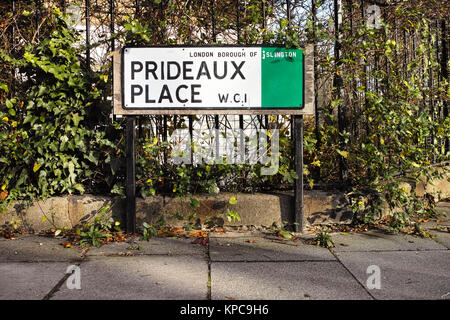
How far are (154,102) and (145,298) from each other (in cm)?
202

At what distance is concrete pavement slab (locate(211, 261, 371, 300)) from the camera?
2854 millimetres

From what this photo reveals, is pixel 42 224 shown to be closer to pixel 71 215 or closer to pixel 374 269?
pixel 71 215

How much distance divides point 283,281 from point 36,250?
2.15 metres

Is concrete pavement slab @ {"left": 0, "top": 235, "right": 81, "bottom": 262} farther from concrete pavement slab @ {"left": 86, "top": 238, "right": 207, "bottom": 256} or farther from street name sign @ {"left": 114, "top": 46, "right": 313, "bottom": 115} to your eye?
street name sign @ {"left": 114, "top": 46, "right": 313, "bottom": 115}

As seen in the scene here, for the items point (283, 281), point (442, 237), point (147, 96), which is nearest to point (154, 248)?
point (283, 281)

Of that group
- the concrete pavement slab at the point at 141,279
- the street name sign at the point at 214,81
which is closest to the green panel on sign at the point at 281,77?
the street name sign at the point at 214,81

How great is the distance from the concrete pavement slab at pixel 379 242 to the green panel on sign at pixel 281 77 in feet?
4.37

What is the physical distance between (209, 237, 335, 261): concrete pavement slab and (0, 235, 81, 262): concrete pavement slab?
3.88ft

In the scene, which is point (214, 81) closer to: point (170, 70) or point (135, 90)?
point (170, 70)

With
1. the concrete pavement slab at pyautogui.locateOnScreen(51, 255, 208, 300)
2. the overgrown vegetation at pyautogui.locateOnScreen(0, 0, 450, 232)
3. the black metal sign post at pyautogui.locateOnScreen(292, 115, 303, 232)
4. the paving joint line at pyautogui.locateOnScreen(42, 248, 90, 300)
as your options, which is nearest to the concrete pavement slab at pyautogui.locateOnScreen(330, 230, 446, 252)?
the overgrown vegetation at pyautogui.locateOnScreen(0, 0, 450, 232)

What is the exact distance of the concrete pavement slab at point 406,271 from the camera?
2.90m

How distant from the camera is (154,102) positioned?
13.8 ft

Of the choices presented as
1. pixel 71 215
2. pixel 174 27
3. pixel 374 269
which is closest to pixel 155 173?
pixel 71 215

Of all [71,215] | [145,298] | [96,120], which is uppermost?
[96,120]
